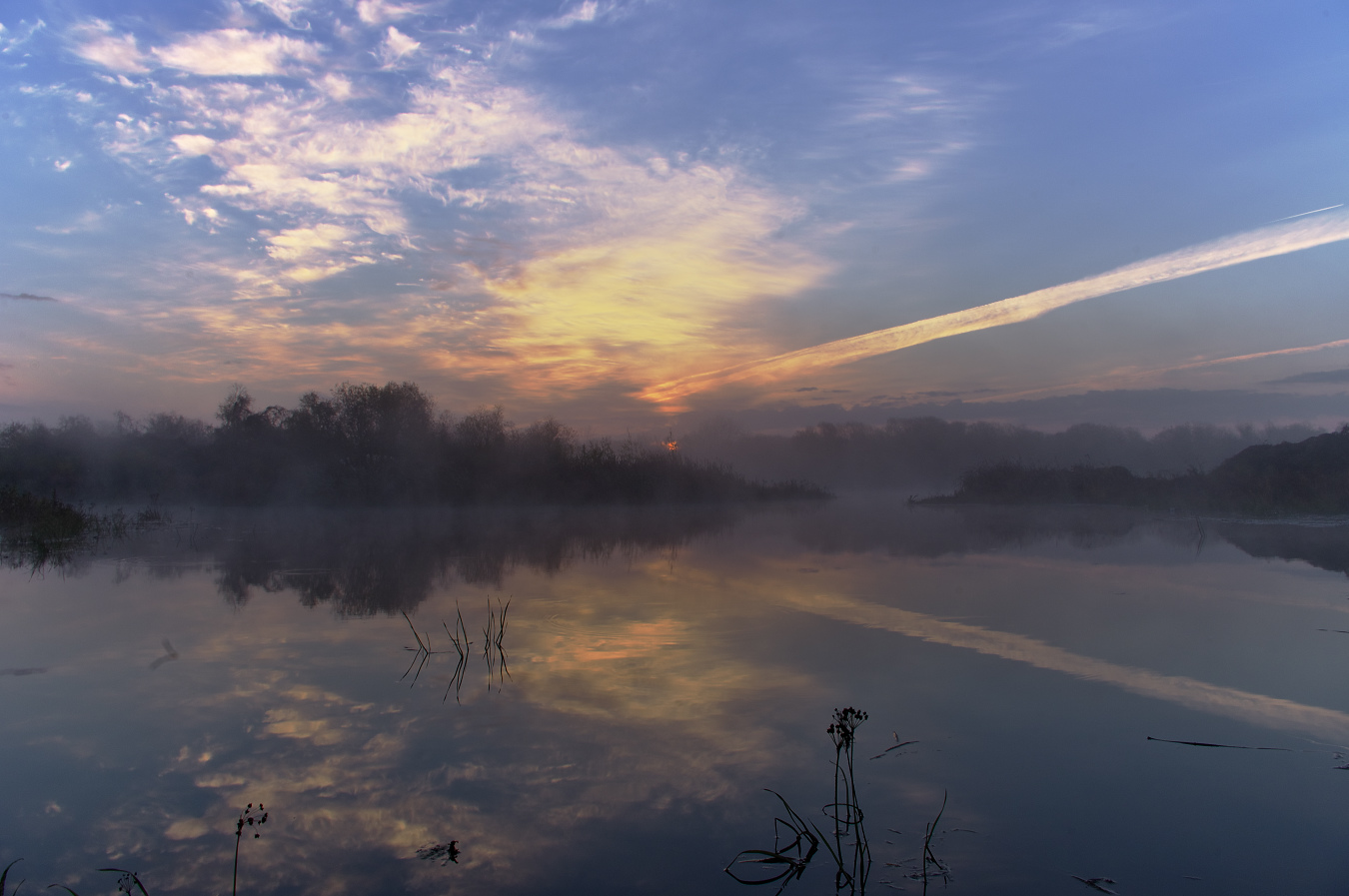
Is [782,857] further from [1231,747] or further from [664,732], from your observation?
[1231,747]

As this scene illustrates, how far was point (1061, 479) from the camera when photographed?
25.7 meters

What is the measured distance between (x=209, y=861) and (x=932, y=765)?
2604 mm

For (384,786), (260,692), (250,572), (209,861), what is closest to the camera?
(209,861)

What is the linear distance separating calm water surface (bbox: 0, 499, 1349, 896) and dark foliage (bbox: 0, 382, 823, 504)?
698 inches

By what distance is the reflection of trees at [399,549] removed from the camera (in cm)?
741

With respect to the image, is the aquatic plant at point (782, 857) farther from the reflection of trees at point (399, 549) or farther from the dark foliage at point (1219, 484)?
the dark foliage at point (1219, 484)

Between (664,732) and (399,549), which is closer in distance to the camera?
(664,732)

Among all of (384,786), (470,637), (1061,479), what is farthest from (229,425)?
(1061,479)

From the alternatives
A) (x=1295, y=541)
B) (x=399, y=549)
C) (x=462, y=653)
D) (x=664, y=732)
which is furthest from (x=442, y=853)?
(x=1295, y=541)

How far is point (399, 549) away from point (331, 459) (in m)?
15.6

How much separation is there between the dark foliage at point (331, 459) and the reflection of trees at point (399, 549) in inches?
215

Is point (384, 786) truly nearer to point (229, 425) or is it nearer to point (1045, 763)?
point (1045, 763)

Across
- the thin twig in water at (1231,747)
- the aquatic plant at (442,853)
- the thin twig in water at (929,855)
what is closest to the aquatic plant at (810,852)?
the thin twig in water at (929,855)

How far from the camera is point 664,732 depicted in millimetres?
3334
